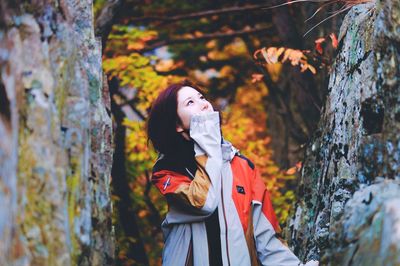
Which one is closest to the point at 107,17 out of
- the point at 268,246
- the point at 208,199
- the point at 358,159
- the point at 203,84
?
the point at 203,84

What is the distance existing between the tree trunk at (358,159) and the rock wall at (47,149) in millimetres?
1163

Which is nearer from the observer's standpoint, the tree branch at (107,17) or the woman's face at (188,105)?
the woman's face at (188,105)

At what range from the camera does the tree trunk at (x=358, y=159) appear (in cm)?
256

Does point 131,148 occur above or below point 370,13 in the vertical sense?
below

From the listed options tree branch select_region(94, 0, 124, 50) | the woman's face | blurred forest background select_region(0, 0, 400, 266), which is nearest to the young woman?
the woman's face

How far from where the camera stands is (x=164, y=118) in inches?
153

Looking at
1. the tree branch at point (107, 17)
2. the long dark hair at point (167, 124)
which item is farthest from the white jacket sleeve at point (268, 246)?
the tree branch at point (107, 17)

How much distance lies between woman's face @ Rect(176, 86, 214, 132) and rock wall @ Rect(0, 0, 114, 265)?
0.97m

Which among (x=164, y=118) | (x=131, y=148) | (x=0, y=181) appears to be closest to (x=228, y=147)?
(x=164, y=118)

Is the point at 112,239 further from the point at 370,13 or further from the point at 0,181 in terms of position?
the point at 370,13

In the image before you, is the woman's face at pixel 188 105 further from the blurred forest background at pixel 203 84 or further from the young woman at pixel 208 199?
the blurred forest background at pixel 203 84

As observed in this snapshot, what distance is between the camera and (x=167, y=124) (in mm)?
3875

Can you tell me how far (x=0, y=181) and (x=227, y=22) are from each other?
8.09 meters

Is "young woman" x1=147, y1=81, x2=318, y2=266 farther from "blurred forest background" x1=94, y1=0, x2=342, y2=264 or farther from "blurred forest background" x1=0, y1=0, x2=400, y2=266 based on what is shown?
"blurred forest background" x1=94, y1=0, x2=342, y2=264
